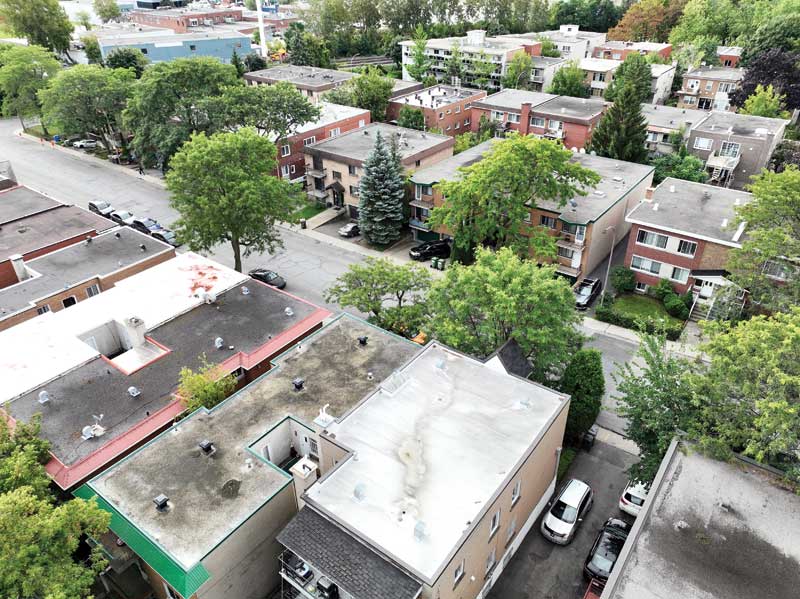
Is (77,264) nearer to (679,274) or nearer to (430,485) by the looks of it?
(430,485)

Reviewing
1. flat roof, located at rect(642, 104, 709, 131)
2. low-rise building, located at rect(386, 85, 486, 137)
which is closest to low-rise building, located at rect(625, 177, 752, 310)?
flat roof, located at rect(642, 104, 709, 131)

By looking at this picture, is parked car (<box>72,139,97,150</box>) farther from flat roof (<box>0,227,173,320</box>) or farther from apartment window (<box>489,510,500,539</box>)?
apartment window (<box>489,510,500,539</box>)

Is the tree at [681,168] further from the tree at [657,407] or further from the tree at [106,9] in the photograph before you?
the tree at [106,9]

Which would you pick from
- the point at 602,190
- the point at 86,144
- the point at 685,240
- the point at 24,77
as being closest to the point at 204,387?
the point at 685,240

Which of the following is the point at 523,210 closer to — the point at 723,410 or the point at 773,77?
the point at 723,410

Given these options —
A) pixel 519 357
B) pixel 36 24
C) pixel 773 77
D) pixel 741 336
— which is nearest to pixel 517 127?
pixel 773 77

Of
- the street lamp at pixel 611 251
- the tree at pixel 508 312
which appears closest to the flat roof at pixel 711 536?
the tree at pixel 508 312
